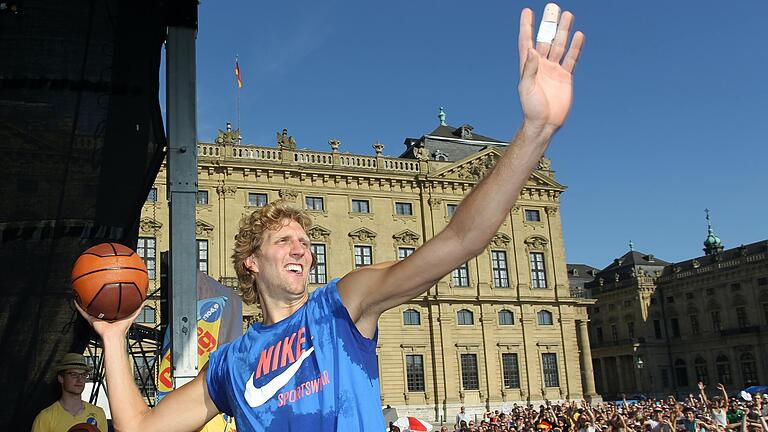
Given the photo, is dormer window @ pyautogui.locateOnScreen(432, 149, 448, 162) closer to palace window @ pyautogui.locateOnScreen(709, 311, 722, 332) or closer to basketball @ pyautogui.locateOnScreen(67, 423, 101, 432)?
palace window @ pyautogui.locateOnScreen(709, 311, 722, 332)

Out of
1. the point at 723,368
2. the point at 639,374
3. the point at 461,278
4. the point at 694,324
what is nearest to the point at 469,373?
the point at 461,278

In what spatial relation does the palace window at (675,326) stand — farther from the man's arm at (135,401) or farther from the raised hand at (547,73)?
the raised hand at (547,73)

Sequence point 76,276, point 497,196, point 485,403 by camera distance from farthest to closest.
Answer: point 485,403, point 76,276, point 497,196

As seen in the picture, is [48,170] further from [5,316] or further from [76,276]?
[76,276]

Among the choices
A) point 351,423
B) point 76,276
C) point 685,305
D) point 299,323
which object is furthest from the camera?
point 685,305

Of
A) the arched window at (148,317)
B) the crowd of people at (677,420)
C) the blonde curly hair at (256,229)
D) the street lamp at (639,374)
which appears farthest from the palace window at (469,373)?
the blonde curly hair at (256,229)

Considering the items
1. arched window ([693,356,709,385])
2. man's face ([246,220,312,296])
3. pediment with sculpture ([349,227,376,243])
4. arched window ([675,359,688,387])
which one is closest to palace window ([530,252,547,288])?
pediment with sculpture ([349,227,376,243])

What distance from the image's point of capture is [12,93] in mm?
5473

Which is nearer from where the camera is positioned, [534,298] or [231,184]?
[231,184]

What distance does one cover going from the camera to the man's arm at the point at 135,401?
8.17 feet

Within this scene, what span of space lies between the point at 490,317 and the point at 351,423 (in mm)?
40067

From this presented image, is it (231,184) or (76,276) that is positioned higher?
(231,184)

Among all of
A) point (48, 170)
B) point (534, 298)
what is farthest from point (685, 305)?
point (48, 170)

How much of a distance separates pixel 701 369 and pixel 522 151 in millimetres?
71451
